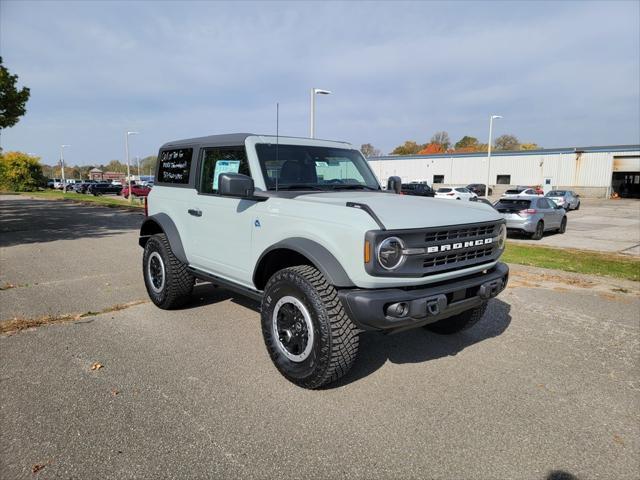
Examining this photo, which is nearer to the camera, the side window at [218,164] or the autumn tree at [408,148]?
the side window at [218,164]

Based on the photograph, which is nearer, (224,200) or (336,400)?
(336,400)

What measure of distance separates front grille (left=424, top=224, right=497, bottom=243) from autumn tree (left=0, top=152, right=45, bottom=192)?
2172 inches

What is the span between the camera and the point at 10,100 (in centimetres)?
1620

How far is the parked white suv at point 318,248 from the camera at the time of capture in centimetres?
309

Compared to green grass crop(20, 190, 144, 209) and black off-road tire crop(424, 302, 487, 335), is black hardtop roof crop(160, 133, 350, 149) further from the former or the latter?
green grass crop(20, 190, 144, 209)

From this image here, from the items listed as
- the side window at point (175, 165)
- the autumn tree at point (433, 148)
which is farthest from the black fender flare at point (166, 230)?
the autumn tree at point (433, 148)

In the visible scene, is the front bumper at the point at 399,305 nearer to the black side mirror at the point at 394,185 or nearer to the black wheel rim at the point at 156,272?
the black side mirror at the point at 394,185

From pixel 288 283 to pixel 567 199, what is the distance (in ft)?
109

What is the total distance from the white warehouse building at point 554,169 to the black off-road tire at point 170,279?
4275cm

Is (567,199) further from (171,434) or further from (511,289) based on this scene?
(171,434)

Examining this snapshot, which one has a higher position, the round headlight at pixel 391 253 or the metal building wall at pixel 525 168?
the metal building wall at pixel 525 168

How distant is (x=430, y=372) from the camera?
3.80m

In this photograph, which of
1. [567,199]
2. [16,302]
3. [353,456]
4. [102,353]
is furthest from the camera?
[567,199]

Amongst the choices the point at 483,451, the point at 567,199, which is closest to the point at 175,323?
the point at 483,451
